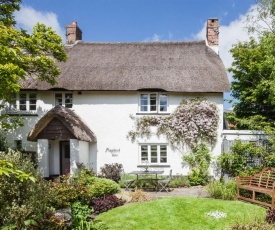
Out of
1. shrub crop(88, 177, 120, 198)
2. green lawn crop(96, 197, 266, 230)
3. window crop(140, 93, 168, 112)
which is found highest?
window crop(140, 93, 168, 112)

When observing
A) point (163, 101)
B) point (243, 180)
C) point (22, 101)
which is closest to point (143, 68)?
point (163, 101)

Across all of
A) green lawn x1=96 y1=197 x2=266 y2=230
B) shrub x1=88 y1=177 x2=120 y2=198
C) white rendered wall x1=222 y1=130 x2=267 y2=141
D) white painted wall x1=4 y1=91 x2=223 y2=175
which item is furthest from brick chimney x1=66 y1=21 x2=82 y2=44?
green lawn x1=96 y1=197 x2=266 y2=230

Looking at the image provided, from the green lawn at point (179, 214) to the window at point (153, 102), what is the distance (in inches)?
318

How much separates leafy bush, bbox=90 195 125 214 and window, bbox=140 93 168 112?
7993 millimetres

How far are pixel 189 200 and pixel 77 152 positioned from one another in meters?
7.67

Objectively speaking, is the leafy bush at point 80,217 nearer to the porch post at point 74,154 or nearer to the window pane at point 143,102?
the porch post at point 74,154

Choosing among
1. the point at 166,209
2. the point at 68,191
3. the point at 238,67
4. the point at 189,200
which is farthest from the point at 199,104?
the point at 68,191

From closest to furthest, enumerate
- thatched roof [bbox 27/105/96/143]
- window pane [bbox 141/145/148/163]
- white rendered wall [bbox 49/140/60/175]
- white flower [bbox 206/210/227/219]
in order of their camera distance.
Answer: white flower [bbox 206/210/227/219] → thatched roof [bbox 27/105/96/143] → white rendered wall [bbox 49/140/60/175] → window pane [bbox 141/145/148/163]

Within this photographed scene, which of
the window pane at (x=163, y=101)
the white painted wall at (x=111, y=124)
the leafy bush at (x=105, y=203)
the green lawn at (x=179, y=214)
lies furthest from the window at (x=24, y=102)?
the green lawn at (x=179, y=214)

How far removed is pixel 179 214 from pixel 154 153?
8.52m

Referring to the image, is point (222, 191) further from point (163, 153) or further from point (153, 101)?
point (153, 101)

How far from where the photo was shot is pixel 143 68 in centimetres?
2059

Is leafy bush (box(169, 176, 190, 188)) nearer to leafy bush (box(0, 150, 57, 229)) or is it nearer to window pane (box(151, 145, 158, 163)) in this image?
window pane (box(151, 145, 158, 163))

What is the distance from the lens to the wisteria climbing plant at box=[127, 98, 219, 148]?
61.9 feet
